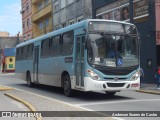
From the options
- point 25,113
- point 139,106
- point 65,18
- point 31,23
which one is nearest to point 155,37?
point 139,106

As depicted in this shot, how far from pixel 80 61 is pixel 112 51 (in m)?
1.43

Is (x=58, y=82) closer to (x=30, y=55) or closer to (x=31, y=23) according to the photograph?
(x=30, y=55)

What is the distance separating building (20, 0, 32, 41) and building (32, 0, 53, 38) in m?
2.32

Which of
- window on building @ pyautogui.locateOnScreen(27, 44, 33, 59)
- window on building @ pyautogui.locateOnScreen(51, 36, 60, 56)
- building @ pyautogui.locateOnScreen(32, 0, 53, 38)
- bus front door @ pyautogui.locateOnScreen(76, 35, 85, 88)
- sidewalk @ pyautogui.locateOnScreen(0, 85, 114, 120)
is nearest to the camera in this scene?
sidewalk @ pyautogui.locateOnScreen(0, 85, 114, 120)

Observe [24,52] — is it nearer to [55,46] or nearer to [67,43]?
[55,46]

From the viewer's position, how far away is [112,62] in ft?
50.2

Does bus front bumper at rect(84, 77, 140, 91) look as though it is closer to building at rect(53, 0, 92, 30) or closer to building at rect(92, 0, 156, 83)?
building at rect(92, 0, 156, 83)

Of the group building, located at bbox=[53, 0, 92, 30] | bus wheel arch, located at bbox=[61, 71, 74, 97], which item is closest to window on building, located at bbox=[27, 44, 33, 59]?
bus wheel arch, located at bbox=[61, 71, 74, 97]

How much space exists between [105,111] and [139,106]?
171cm

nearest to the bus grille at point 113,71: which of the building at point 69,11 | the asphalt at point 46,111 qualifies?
the asphalt at point 46,111

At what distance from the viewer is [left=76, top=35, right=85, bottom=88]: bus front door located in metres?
15.7

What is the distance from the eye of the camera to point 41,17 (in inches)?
2181

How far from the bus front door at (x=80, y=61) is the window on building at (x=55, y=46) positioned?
254cm

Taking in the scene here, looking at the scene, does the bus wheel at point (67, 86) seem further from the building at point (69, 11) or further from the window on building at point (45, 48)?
the building at point (69, 11)
